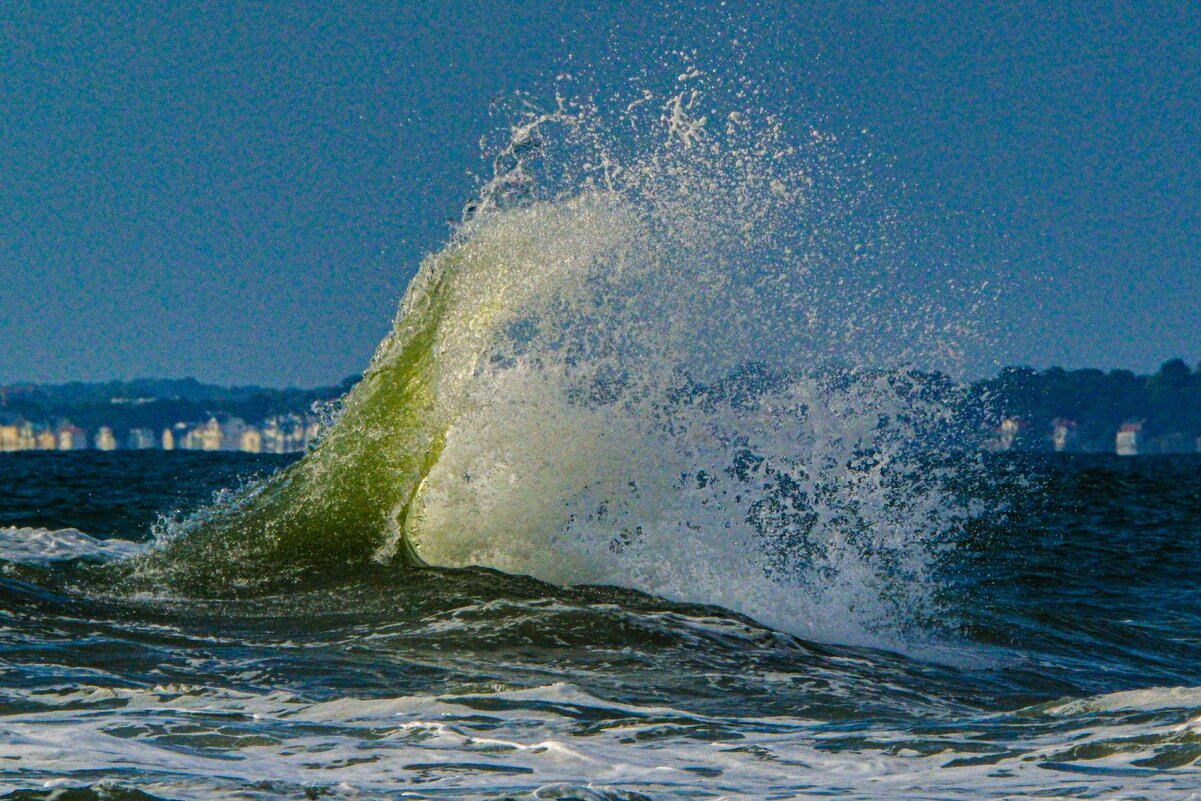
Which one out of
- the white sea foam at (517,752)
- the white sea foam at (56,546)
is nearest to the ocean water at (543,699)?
the white sea foam at (517,752)

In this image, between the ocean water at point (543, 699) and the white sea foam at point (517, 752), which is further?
the ocean water at point (543, 699)

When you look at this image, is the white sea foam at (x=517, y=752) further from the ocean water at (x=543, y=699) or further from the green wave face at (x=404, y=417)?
the green wave face at (x=404, y=417)

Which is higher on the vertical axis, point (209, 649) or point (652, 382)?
point (652, 382)

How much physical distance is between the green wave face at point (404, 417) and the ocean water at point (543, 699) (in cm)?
93

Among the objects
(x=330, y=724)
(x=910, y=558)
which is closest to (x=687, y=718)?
(x=330, y=724)

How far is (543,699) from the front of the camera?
6.13 m

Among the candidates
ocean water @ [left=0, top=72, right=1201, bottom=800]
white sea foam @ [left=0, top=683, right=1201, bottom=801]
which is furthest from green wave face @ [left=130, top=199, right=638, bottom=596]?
white sea foam @ [left=0, top=683, right=1201, bottom=801]

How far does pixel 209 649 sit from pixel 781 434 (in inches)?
206

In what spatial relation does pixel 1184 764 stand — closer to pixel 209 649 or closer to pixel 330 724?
pixel 330 724

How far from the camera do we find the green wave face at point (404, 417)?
10953mm

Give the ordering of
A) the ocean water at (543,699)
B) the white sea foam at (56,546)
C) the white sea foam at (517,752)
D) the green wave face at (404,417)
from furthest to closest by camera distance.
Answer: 1. the white sea foam at (56,546)
2. the green wave face at (404,417)
3. the ocean water at (543,699)
4. the white sea foam at (517,752)

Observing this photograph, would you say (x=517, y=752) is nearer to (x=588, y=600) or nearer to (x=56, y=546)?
(x=588, y=600)

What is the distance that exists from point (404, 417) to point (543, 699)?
5.63 metres

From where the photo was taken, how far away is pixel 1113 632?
34.7 ft
